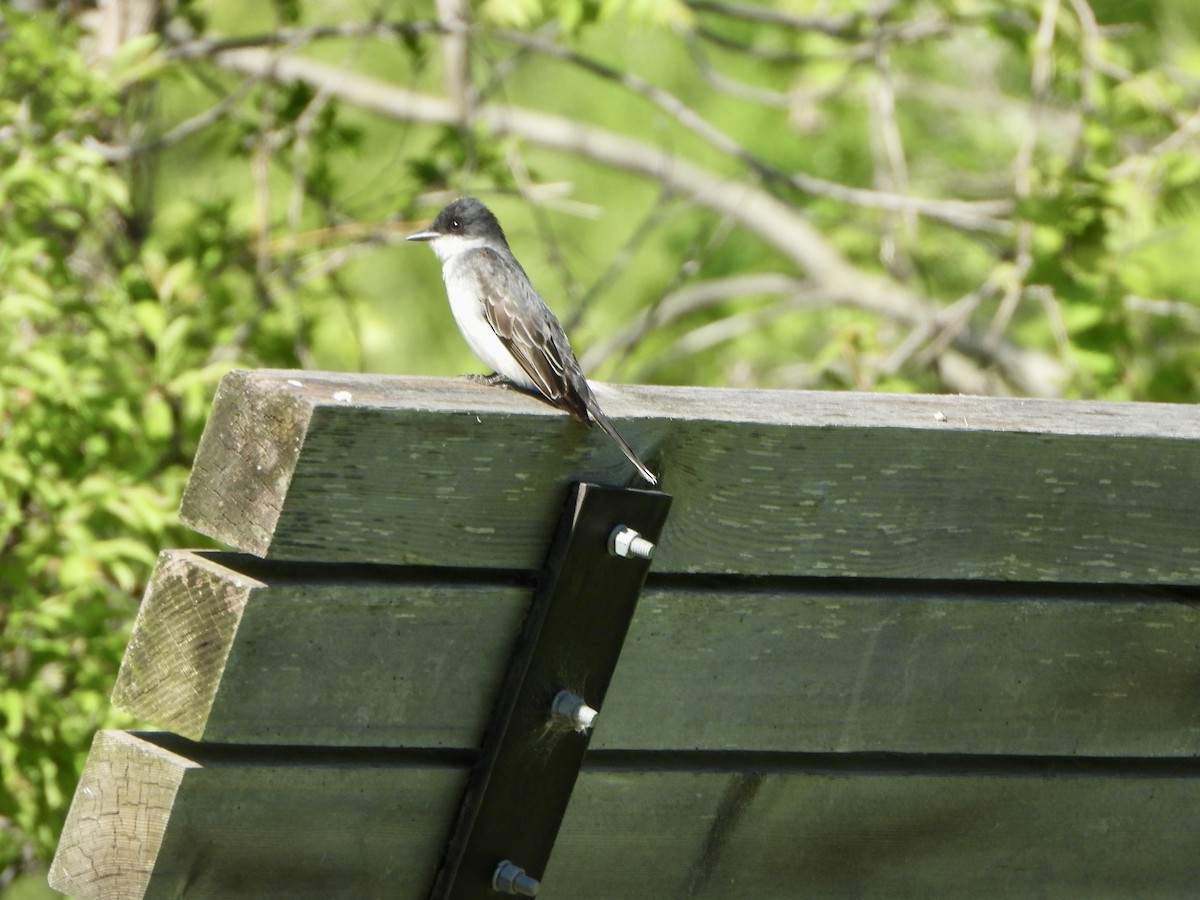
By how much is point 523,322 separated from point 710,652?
2.22m

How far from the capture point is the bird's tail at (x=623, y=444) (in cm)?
162

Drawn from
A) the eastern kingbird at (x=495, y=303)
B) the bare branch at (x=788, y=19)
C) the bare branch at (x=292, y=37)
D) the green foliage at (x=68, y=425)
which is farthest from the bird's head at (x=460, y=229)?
the bare branch at (x=788, y=19)

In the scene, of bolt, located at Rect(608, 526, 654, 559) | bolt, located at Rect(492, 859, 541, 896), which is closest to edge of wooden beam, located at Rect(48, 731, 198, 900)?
bolt, located at Rect(492, 859, 541, 896)

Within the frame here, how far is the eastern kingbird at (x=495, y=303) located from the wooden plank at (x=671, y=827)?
1.12 metres

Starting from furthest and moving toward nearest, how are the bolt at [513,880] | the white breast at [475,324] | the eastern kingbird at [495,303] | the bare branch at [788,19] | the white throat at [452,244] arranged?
the bare branch at [788,19], the white throat at [452,244], the white breast at [475,324], the eastern kingbird at [495,303], the bolt at [513,880]

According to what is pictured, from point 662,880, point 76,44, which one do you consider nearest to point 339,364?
point 76,44

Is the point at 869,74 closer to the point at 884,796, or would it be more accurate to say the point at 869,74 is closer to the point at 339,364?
the point at 339,364

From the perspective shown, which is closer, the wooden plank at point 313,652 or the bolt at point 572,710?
the wooden plank at point 313,652

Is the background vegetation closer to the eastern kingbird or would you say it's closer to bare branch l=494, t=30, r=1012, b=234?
bare branch l=494, t=30, r=1012, b=234

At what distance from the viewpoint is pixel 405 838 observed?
171 centimetres

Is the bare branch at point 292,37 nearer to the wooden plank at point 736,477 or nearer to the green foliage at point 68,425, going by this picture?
the green foliage at point 68,425

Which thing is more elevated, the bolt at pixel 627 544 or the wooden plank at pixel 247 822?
the bolt at pixel 627 544

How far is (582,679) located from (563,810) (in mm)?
166

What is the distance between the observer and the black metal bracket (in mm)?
1617
